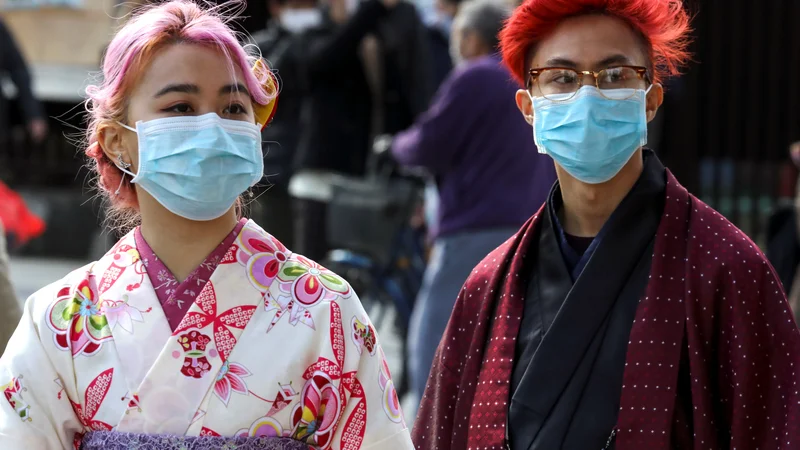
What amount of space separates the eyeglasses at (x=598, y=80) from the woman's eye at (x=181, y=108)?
0.82 metres

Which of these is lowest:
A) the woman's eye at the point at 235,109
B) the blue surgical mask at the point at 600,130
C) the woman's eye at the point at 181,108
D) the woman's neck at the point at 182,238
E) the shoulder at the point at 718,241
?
the shoulder at the point at 718,241

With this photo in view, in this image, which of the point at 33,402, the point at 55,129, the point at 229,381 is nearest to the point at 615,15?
the point at 229,381

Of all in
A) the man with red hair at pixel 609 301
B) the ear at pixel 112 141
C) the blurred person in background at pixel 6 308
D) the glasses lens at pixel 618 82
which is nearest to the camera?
the man with red hair at pixel 609 301

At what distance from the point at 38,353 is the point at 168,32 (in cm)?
69

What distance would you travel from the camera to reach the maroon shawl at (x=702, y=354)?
8.61 ft

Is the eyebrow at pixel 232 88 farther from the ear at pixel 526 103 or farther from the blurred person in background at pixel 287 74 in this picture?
the blurred person in background at pixel 287 74

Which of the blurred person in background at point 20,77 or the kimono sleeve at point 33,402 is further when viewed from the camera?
the blurred person in background at point 20,77

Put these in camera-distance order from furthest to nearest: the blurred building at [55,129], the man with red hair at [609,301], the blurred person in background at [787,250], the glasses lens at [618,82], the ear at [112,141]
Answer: the blurred building at [55,129] < the blurred person in background at [787,250] < the glasses lens at [618,82] < the ear at [112,141] < the man with red hair at [609,301]

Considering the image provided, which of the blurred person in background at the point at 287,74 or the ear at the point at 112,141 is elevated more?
the ear at the point at 112,141

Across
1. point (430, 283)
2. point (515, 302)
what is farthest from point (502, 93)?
point (515, 302)

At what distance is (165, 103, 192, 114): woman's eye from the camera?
2695mm

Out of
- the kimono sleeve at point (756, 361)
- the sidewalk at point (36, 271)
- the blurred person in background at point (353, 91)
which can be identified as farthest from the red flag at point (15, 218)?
the kimono sleeve at point (756, 361)

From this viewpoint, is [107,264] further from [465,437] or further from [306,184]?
[306,184]

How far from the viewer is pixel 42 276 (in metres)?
10.8
